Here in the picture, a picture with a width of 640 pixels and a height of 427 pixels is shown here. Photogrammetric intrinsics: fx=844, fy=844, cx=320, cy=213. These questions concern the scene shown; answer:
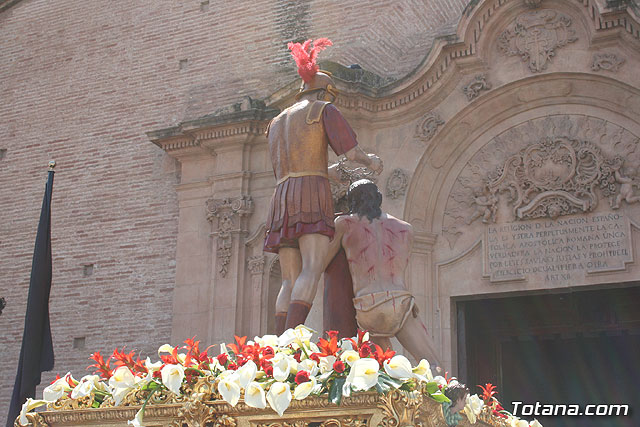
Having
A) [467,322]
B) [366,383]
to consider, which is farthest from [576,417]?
[366,383]

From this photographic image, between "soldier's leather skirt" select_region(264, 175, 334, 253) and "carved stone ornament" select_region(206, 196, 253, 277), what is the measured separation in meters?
6.74

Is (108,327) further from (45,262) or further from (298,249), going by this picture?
(298,249)

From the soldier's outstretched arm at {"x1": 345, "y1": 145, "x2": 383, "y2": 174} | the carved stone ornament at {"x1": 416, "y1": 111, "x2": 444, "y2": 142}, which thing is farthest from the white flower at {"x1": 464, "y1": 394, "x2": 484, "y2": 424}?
the carved stone ornament at {"x1": 416, "y1": 111, "x2": 444, "y2": 142}

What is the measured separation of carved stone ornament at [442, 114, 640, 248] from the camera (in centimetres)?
1065

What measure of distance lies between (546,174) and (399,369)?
863 cm

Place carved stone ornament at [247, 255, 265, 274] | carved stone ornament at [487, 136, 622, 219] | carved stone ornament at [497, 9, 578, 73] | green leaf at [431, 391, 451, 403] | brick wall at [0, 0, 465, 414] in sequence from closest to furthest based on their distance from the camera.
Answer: green leaf at [431, 391, 451, 403], carved stone ornament at [487, 136, 622, 219], carved stone ornament at [497, 9, 578, 73], carved stone ornament at [247, 255, 265, 274], brick wall at [0, 0, 465, 414]

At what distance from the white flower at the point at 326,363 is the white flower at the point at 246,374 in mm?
238

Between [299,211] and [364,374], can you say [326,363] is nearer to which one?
[364,374]

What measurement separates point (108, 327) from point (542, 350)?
22.0 ft

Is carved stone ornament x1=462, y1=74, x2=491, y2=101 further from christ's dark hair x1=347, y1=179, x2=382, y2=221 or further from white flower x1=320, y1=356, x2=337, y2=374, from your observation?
white flower x1=320, y1=356, x2=337, y2=374

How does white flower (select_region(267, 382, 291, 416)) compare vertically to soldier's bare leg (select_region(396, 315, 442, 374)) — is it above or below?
below

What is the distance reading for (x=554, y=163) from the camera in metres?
11.0

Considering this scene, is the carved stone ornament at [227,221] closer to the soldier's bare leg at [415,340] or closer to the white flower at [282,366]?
the soldier's bare leg at [415,340]

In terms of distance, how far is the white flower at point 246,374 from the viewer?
9.75ft
